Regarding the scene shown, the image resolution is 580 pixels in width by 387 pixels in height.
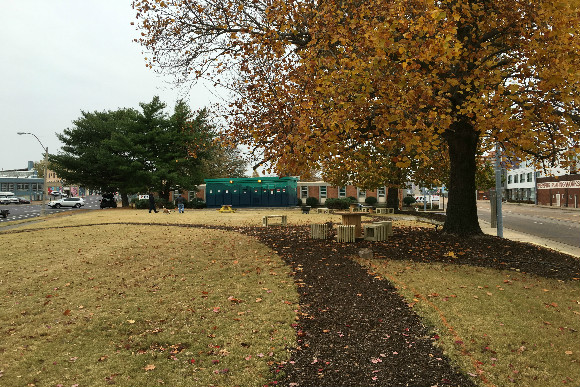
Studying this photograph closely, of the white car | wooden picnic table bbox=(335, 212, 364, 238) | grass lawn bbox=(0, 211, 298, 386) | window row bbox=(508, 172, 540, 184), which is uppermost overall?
window row bbox=(508, 172, 540, 184)

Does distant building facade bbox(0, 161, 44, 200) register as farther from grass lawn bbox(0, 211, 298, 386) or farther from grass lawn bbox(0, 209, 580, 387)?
grass lawn bbox(0, 209, 580, 387)

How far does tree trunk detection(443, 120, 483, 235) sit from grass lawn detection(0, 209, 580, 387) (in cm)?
474

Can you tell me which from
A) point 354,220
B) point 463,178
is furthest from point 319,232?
point 463,178

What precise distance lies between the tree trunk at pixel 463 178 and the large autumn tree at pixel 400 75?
38 mm

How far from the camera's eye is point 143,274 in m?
10.9

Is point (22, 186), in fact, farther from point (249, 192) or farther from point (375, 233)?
point (375, 233)

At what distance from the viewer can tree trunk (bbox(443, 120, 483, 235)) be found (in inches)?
593

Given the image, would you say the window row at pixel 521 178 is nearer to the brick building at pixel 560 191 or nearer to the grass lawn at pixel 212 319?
the brick building at pixel 560 191

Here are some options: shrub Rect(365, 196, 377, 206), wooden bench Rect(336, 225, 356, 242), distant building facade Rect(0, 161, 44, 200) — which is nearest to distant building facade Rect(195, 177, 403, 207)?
shrub Rect(365, 196, 377, 206)

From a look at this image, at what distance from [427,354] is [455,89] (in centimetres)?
947

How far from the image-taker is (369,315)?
7.52 meters

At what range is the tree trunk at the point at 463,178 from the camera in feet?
49.4

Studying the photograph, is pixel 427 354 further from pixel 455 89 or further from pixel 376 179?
pixel 376 179

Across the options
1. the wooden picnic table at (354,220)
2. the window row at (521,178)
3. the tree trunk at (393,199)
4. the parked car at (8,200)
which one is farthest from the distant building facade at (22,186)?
the window row at (521,178)
